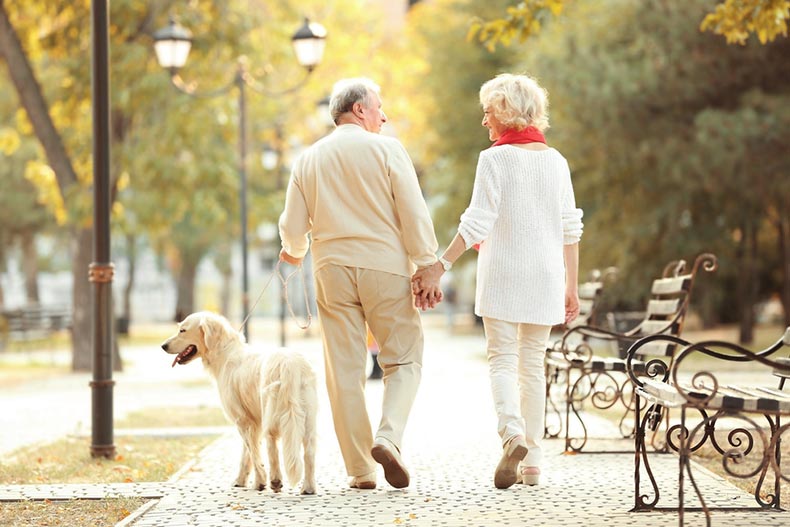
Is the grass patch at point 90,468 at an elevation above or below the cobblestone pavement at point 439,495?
below

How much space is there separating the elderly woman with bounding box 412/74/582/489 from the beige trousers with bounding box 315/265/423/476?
16 cm

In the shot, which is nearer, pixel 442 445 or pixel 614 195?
pixel 442 445

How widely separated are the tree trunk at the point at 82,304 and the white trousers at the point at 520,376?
14.2 meters

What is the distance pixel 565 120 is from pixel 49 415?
14.3 m

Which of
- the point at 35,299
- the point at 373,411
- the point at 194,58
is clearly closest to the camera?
the point at 373,411

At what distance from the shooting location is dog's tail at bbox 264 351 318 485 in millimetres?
6812

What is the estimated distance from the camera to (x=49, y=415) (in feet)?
44.6

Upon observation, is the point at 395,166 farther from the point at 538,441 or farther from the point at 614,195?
the point at 614,195

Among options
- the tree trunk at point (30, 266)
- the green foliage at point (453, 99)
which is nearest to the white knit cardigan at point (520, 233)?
the green foliage at point (453, 99)

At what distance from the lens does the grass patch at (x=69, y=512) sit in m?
6.51

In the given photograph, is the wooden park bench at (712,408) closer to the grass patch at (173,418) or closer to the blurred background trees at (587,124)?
the grass patch at (173,418)

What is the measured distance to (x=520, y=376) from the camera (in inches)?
286

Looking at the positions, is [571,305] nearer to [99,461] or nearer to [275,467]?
[275,467]

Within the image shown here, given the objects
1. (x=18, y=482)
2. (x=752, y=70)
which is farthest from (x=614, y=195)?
(x=18, y=482)
